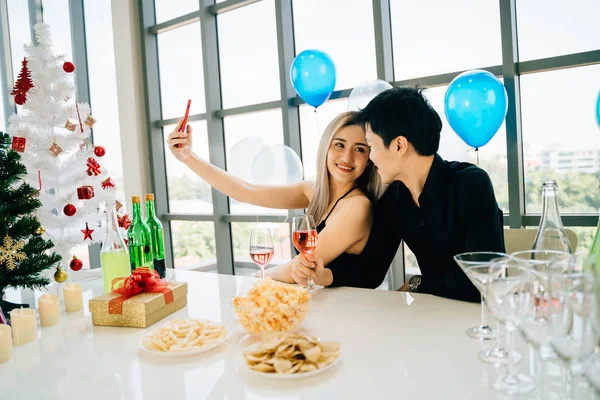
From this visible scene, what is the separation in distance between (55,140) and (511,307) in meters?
2.74

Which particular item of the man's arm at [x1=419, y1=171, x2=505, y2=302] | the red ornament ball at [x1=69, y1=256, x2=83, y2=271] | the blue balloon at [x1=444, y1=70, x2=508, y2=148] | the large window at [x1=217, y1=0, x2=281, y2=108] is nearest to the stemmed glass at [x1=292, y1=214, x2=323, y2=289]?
the man's arm at [x1=419, y1=171, x2=505, y2=302]

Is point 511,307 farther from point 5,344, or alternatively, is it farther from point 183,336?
point 5,344

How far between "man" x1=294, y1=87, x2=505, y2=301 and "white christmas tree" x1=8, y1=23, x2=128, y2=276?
164 centimetres

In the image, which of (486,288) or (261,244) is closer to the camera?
(486,288)

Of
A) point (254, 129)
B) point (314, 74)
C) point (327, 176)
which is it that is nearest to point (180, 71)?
point (254, 129)

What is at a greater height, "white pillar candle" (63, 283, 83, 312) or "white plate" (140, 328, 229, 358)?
"white pillar candle" (63, 283, 83, 312)

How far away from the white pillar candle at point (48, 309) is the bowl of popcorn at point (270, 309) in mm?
592

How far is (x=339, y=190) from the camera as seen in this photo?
2.26 meters

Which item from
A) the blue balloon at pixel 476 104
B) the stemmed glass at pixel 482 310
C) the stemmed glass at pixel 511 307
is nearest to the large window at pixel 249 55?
the blue balloon at pixel 476 104

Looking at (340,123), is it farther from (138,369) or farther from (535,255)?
(138,369)

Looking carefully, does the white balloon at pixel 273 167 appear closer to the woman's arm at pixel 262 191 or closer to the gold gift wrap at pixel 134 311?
the woman's arm at pixel 262 191

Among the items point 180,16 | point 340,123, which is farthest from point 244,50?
point 340,123

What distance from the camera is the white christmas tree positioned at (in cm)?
270

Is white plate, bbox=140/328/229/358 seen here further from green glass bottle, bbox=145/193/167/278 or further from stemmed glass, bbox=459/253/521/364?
green glass bottle, bbox=145/193/167/278
